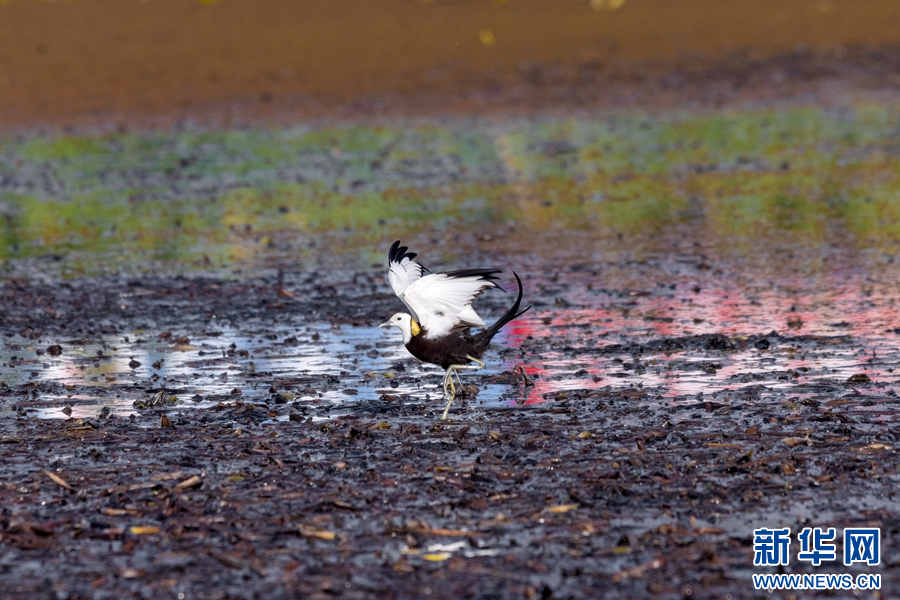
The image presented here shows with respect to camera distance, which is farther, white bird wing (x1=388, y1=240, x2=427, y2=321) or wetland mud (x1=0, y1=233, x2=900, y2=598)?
white bird wing (x1=388, y1=240, x2=427, y2=321)

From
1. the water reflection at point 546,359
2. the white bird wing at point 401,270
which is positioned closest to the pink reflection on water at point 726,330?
the water reflection at point 546,359

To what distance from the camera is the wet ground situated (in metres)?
6.19

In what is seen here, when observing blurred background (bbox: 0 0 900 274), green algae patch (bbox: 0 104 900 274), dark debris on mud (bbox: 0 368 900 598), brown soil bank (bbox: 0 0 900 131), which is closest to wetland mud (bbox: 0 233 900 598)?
dark debris on mud (bbox: 0 368 900 598)

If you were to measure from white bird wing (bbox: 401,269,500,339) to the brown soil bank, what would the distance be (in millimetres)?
22146

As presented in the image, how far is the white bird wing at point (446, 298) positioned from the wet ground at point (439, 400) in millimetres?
523

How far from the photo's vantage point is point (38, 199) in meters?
21.7

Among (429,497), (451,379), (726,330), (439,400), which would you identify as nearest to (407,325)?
(451,379)

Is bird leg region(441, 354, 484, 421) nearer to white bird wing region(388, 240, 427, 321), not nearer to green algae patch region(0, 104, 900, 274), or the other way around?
white bird wing region(388, 240, 427, 321)

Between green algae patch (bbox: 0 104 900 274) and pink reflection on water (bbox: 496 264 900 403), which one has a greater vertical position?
green algae patch (bbox: 0 104 900 274)

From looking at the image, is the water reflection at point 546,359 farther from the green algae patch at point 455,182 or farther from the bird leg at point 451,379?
the green algae patch at point 455,182

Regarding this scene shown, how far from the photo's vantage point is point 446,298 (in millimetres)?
8805

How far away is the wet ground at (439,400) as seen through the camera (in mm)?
6191

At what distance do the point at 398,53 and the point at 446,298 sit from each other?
26347 mm

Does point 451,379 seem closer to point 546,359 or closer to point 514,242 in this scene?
point 546,359
